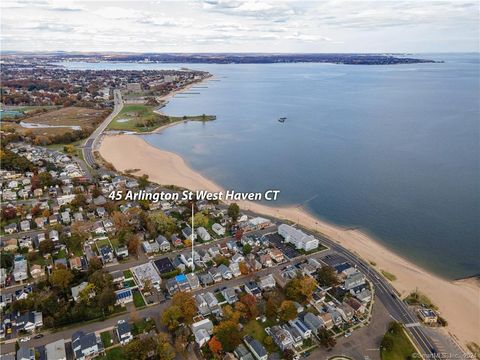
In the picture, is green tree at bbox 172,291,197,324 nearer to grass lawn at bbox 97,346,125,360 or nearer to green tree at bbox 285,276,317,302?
grass lawn at bbox 97,346,125,360

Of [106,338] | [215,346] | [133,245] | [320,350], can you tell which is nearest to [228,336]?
[215,346]

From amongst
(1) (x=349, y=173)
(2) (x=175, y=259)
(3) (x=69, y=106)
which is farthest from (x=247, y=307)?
(3) (x=69, y=106)

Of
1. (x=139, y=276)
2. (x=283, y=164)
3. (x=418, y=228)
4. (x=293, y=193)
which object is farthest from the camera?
(x=283, y=164)

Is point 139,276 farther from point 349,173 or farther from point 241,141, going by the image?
point 241,141

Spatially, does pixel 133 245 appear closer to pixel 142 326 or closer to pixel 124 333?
pixel 142 326

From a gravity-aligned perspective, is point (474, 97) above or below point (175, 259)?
above

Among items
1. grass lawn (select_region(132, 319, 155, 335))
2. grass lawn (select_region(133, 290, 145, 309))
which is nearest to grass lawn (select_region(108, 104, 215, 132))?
grass lawn (select_region(133, 290, 145, 309))
